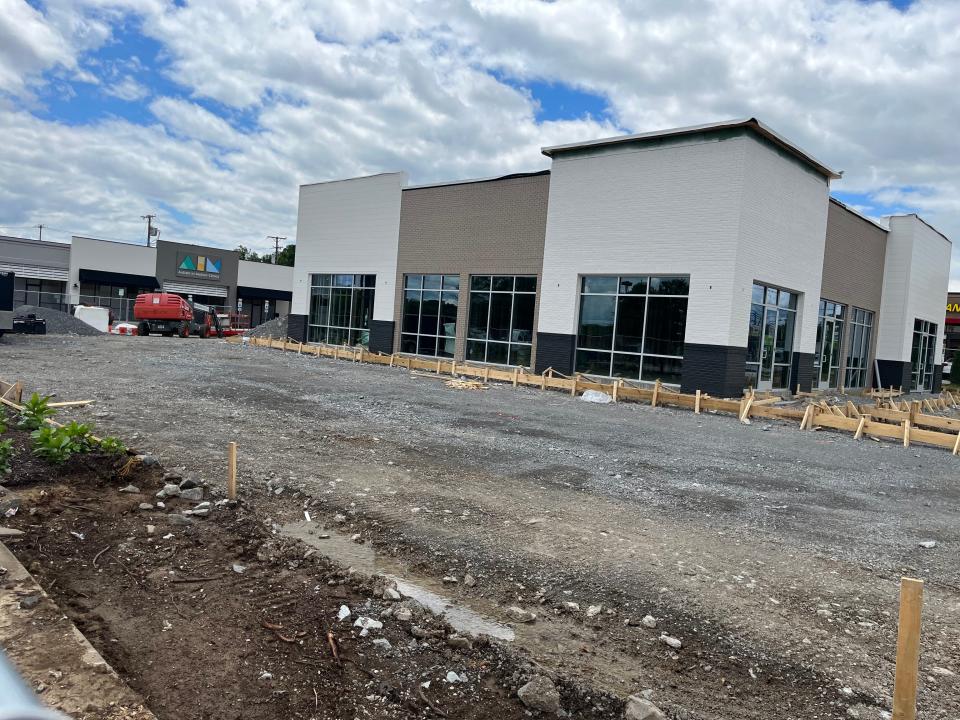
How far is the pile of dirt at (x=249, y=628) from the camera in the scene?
388cm

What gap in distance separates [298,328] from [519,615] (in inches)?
1229

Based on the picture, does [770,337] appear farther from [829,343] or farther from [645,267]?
[829,343]

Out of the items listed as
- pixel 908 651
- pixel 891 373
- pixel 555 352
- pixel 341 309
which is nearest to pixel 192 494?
pixel 908 651

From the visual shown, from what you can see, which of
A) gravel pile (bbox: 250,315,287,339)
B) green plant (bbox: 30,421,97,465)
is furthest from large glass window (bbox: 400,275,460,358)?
green plant (bbox: 30,421,97,465)

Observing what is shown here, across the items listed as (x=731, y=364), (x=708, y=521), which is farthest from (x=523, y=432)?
(x=731, y=364)

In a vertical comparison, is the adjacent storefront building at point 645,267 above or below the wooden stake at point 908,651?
above

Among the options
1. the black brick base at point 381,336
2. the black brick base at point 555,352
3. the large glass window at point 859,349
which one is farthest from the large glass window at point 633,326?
the large glass window at point 859,349

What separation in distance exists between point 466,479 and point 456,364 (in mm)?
16170

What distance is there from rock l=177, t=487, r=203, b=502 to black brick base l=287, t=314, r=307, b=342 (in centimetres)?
2764

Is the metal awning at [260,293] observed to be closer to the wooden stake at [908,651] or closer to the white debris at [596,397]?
the white debris at [596,397]

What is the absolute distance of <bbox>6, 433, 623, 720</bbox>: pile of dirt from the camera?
12.7 feet

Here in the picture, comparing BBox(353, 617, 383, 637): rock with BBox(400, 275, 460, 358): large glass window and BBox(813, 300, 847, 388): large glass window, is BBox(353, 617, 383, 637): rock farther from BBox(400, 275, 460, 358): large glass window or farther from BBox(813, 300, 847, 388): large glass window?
BBox(813, 300, 847, 388): large glass window

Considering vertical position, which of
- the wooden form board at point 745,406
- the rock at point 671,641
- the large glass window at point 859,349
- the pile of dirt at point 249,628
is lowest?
the pile of dirt at point 249,628

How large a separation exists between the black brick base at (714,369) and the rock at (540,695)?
17.6 metres
